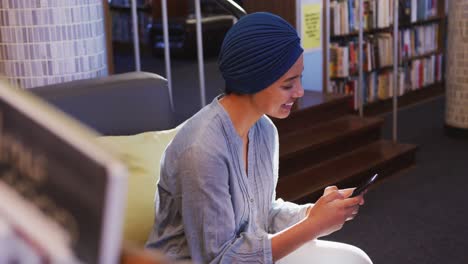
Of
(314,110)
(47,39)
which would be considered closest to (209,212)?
(47,39)

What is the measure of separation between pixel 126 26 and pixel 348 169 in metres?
5.78

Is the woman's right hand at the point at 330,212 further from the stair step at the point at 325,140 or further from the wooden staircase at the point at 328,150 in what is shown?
the stair step at the point at 325,140

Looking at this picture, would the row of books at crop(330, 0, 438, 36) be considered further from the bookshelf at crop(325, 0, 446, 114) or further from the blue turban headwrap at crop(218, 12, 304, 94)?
the blue turban headwrap at crop(218, 12, 304, 94)

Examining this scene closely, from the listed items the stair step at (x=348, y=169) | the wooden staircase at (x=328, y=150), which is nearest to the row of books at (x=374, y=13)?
the wooden staircase at (x=328, y=150)

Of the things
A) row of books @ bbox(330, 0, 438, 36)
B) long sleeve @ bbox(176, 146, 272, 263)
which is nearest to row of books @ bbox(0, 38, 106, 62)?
long sleeve @ bbox(176, 146, 272, 263)

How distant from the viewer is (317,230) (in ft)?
5.32

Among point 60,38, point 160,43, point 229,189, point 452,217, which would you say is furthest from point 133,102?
point 160,43

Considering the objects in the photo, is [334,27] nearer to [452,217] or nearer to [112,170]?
[452,217]

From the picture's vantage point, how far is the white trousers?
1774 millimetres

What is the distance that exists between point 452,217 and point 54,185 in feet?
11.9

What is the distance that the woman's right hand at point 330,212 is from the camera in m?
1.63

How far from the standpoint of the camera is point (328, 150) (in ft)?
14.3

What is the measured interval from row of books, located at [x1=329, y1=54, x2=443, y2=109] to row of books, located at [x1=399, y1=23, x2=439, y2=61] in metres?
0.10

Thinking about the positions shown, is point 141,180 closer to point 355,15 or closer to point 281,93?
point 281,93
